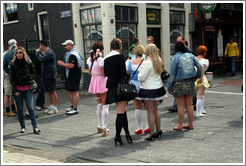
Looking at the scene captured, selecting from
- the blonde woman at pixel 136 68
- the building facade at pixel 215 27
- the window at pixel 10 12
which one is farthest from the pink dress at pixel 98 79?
the window at pixel 10 12

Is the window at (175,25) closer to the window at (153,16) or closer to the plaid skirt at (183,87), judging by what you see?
the window at (153,16)

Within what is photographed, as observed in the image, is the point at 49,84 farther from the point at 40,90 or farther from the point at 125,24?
the point at 125,24

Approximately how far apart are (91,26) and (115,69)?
833cm

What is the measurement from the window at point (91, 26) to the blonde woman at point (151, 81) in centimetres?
779

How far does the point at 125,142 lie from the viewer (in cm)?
561

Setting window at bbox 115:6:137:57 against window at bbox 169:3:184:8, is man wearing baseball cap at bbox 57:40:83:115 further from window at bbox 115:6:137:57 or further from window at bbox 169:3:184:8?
window at bbox 169:3:184:8

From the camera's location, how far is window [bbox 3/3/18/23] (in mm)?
16798

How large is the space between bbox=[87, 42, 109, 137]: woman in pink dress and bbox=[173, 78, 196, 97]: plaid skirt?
4.50 ft

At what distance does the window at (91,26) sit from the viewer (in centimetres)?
1303

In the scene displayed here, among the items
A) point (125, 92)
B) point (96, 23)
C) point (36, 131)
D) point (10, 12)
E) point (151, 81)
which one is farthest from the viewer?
point (10, 12)

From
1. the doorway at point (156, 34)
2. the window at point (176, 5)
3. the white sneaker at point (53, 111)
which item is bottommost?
the white sneaker at point (53, 111)

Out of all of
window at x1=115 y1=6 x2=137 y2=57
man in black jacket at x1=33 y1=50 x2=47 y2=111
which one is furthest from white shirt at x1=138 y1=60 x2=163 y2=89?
window at x1=115 y1=6 x2=137 y2=57

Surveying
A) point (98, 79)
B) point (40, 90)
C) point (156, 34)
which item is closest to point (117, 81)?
point (98, 79)

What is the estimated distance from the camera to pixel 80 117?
26.2ft
